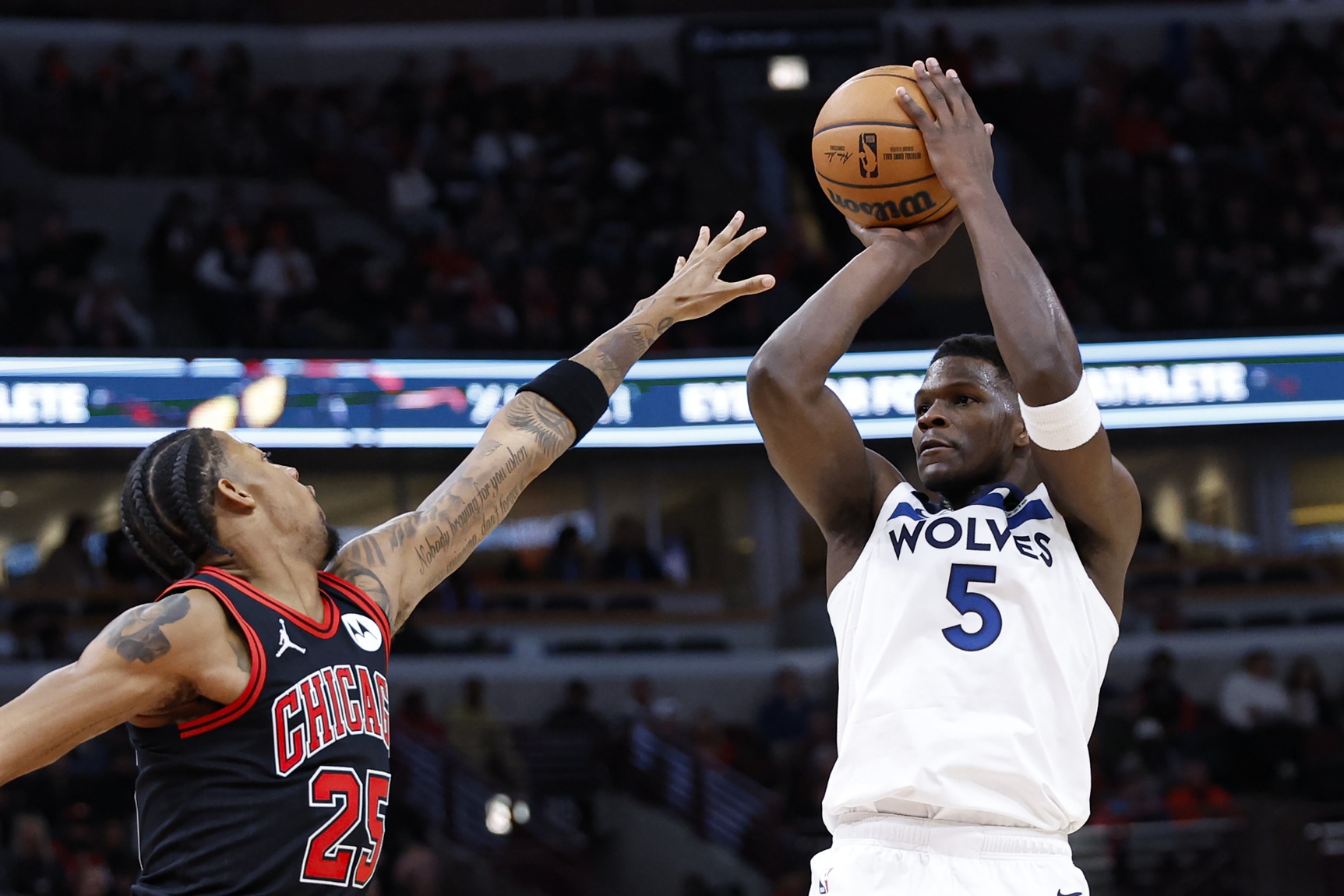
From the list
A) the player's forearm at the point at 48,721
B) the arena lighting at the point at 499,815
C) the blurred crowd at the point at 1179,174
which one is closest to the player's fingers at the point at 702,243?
the player's forearm at the point at 48,721

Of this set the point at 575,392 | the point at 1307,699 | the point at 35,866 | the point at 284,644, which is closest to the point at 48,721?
the point at 284,644

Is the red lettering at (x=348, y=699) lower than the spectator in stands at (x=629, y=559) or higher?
lower

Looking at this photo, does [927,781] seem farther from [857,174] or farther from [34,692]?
[34,692]

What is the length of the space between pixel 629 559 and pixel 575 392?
479 inches

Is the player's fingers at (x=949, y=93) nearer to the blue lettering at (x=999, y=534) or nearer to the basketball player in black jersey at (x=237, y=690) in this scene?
the blue lettering at (x=999, y=534)

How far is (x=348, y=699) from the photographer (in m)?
2.89

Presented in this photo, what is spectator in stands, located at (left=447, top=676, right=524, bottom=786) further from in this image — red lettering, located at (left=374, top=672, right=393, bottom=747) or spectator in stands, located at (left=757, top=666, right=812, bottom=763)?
red lettering, located at (left=374, top=672, right=393, bottom=747)

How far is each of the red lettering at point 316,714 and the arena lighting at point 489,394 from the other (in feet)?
34.1

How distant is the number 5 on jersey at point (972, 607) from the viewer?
321cm

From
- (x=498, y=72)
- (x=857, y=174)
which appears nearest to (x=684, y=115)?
(x=498, y=72)

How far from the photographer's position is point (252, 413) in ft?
44.5

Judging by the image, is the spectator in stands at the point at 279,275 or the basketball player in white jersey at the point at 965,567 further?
the spectator in stands at the point at 279,275

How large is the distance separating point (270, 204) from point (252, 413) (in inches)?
132

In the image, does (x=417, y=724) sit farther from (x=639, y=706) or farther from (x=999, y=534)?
(x=999, y=534)
